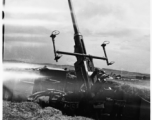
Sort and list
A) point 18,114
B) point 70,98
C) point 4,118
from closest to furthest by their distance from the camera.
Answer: point 4,118 < point 18,114 < point 70,98

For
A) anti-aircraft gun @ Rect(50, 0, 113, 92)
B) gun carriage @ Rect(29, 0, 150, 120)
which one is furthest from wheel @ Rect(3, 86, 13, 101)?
anti-aircraft gun @ Rect(50, 0, 113, 92)

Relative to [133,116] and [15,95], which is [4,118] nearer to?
[15,95]

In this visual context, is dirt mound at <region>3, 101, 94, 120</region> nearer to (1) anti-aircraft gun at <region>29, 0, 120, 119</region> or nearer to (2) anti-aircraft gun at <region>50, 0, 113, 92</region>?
(1) anti-aircraft gun at <region>29, 0, 120, 119</region>

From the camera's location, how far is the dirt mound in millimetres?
4035

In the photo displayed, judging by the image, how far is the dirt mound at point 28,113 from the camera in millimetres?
4035

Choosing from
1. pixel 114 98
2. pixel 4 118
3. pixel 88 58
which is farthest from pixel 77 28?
pixel 4 118

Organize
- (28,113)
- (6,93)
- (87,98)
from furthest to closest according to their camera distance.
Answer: (6,93), (87,98), (28,113)

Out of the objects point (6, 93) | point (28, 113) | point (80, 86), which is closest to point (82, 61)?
point (80, 86)

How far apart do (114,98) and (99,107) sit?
700mm

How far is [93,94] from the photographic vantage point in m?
5.22

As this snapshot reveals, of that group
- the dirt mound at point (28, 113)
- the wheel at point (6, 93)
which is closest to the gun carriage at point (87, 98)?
the dirt mound at point (28, 113)

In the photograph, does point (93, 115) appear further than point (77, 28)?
No

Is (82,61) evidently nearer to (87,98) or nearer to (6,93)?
(87,98)

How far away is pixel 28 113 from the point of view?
440 cm
